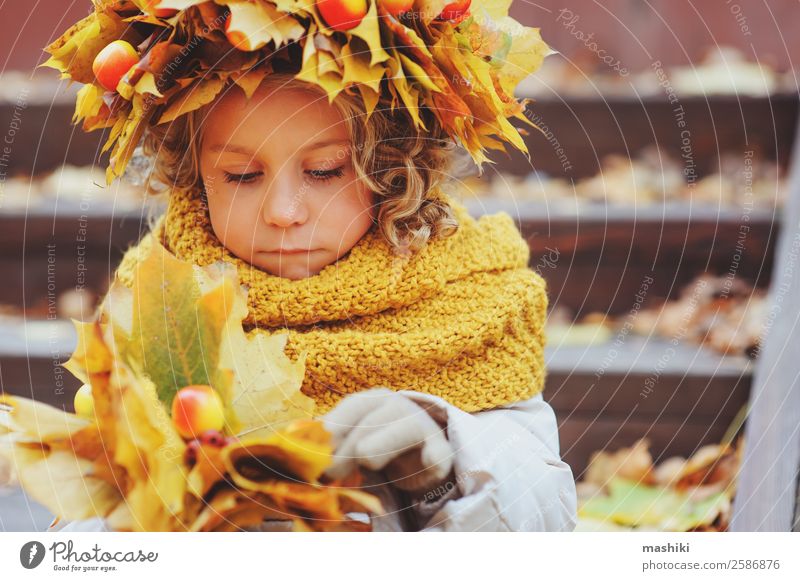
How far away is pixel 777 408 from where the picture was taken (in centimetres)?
96

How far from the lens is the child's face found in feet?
1.81

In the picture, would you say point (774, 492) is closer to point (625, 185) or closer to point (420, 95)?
point (625, 185)

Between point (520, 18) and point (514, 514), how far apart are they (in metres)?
0.52

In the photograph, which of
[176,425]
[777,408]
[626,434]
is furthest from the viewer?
[626,434]

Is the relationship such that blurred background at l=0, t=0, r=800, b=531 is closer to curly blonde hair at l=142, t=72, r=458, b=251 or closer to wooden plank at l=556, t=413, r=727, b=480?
wooden plank at l=556, t=413, r=727, b=480

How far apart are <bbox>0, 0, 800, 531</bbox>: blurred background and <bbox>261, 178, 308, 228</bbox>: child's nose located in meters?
0.37

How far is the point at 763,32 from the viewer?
831mm

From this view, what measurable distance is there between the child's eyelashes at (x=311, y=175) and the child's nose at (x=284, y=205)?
16mm

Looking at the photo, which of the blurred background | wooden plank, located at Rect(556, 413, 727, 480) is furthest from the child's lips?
wooden plank, located at Rect(556, 413, 727, 480)

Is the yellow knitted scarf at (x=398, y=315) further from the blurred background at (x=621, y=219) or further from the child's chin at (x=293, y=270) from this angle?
the blurred background at (x=621, y=219)

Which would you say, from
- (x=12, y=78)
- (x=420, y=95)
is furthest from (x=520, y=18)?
(x=12, y=78)

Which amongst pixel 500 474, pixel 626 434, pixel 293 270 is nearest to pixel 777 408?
pixel 626 434

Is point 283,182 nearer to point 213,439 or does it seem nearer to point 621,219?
point 213,439

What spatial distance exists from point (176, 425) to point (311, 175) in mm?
197
